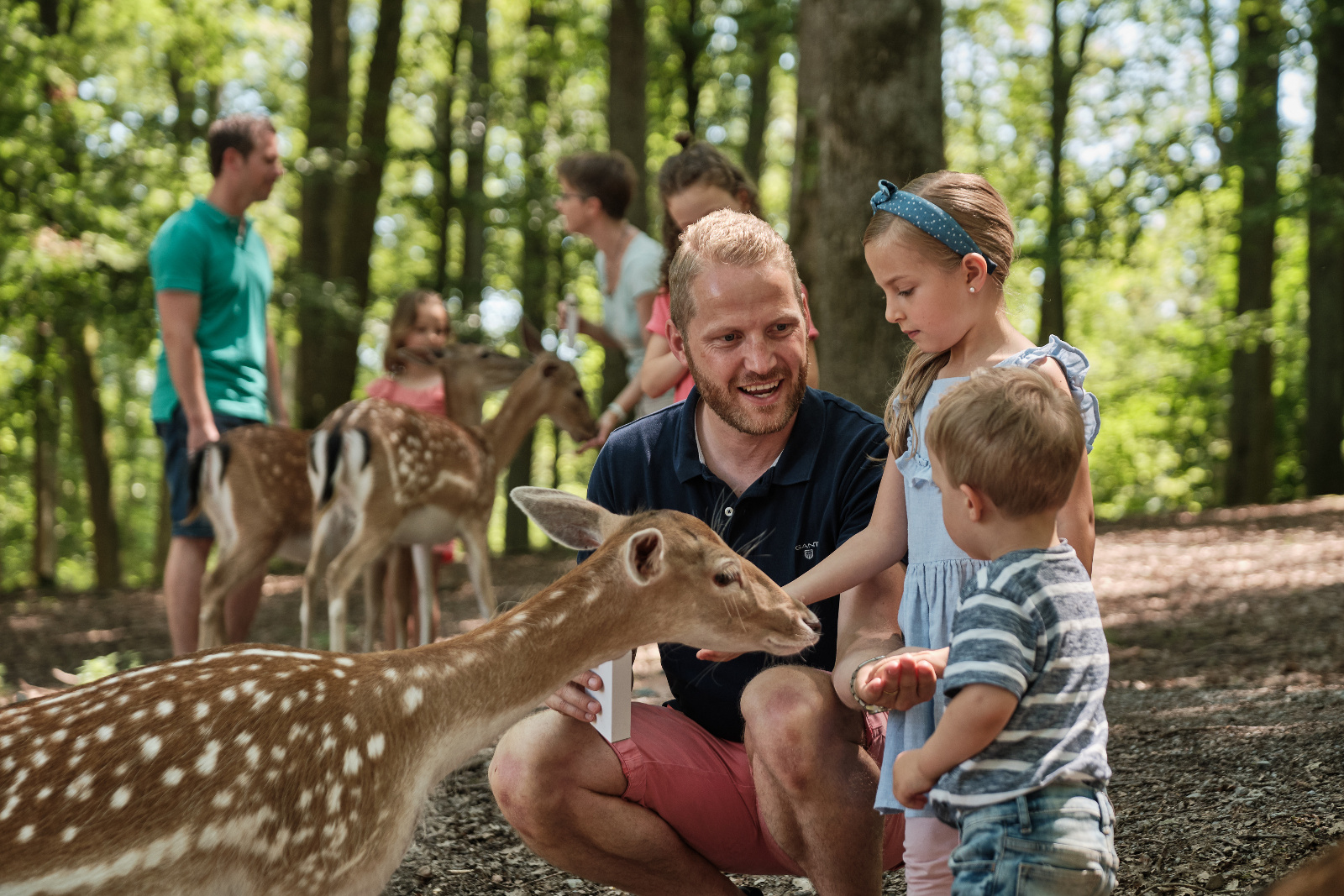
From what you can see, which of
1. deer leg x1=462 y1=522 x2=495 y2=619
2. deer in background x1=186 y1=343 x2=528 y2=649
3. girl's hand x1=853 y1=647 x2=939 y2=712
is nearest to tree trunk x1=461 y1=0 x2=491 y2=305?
deer leg x1=462 y1=522 x2=495 y2=619

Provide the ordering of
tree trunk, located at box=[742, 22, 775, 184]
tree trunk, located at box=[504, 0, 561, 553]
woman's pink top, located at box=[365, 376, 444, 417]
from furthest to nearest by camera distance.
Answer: tree trunk, located at box=[742, 22, 775, 184], tree trunk, located at box=[504, 0, 561, 553], woman's pink top, located at box=[365, 376, 444, 417]

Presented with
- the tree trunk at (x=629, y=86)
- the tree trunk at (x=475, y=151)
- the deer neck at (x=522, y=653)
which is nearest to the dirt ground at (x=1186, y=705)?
the deer neck at (x=522, y=653)

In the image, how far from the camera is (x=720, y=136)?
21516mm

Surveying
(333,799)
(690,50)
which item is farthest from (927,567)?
(690,50)

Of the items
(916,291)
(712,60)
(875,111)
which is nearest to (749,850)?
(916,291)

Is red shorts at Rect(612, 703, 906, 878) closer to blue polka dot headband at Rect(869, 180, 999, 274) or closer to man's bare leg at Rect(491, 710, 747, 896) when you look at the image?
man's bare leg at Rect(491, 710, 747, 896)

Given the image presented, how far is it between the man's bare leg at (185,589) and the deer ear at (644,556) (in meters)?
3.74

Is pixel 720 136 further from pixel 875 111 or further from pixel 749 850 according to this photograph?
pixel 749 850

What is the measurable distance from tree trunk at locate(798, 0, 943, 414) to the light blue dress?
3.50m

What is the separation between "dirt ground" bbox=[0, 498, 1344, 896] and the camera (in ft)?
10.8

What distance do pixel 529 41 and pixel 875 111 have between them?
13.1 meters

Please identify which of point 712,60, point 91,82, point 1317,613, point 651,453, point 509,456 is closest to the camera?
point 651,453

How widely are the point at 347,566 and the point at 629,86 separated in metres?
7.77

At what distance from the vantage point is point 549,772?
2.84 meters
